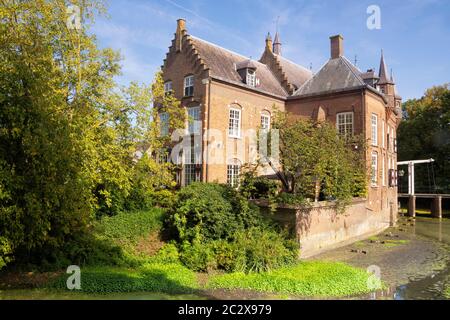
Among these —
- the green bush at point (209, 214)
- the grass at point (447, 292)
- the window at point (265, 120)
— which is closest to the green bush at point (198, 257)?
the green bush at point (209, 214)

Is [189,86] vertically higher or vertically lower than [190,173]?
higher

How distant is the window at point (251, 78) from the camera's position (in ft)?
88.5

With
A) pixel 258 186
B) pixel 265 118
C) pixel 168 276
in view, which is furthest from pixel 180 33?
pixel 168 276

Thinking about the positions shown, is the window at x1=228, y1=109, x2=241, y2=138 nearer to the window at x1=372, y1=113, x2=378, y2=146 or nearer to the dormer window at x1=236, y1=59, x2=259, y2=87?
the dormer window at x1=236, y1=59, x2=259, y2=87

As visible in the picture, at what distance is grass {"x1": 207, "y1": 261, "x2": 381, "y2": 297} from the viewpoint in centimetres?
1180

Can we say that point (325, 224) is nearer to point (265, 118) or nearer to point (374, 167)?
point (374, 167)

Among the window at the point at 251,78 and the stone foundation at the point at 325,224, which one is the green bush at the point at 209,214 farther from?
the window at the point at 251,78

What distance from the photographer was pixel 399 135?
49375mm

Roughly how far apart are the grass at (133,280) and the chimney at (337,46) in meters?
23.6

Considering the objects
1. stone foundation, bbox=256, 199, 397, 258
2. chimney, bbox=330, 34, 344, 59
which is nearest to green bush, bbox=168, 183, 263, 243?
stone foundation, bbox=256, 199, 397, 258

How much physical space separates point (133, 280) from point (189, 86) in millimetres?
16871

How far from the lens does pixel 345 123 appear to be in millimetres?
26438

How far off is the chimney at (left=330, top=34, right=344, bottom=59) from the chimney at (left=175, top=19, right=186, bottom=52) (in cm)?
1248
